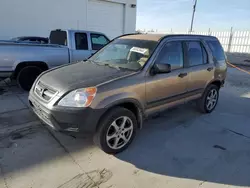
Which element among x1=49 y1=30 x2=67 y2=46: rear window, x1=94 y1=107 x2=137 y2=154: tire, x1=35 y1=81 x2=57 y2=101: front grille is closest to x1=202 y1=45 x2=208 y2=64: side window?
x1=94 y1=107 x2=137 y2=154: tire

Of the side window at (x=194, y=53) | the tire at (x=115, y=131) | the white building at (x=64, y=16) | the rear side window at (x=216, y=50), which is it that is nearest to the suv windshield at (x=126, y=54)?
the tire at (x=115, y=131)

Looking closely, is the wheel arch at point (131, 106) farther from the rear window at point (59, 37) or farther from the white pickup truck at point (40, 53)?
the rear window at point (59, 37)

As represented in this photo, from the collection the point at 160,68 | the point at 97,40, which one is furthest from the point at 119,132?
the point at 97,40

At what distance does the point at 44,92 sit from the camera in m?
3.01

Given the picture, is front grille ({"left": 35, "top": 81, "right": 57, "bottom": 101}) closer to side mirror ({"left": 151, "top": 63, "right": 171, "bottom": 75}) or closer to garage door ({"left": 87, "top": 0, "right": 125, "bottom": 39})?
side mirror ({"left": 151, "top": 63, "right": 171, "bottom": 75})

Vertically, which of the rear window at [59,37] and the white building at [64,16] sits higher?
the white building at [64,16]

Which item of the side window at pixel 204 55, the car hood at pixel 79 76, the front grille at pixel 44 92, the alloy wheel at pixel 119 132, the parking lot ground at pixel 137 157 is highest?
the side window at pixel 204 55

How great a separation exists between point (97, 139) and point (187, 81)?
2.13 metres

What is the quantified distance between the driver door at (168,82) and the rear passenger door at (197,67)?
20 cm

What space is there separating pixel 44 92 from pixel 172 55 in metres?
2.28

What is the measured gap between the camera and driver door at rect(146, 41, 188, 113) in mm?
3346

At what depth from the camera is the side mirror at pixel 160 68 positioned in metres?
3.20

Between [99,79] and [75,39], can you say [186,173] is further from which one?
[75,39]

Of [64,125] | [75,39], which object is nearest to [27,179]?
[64,125]
